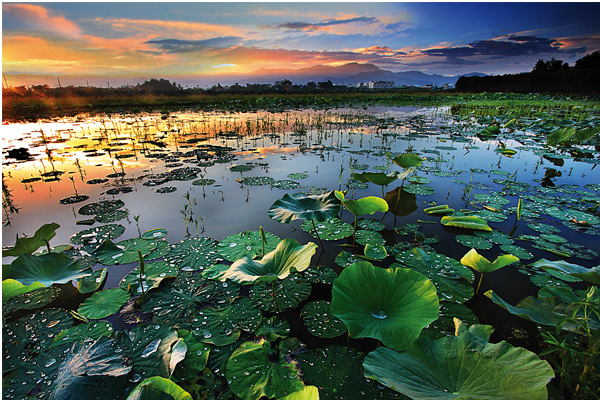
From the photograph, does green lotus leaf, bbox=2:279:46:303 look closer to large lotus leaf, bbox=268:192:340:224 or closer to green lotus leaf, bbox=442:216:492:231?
large lotus leaf, bbox=268:192:340:224

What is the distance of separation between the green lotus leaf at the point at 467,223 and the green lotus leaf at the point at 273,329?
2.02m

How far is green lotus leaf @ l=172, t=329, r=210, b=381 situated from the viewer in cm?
121

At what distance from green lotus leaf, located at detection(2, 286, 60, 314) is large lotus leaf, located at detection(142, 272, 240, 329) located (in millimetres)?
719

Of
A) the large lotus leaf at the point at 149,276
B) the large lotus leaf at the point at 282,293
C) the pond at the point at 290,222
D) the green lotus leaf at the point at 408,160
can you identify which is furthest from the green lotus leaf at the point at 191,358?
the green lotus leaf at the point at 408,160

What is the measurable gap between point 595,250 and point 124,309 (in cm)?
392

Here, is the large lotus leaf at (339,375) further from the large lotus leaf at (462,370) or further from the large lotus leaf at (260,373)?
the large lotus leaf at (462,370)

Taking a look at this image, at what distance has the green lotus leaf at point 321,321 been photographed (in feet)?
4.88

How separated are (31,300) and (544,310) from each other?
3.27m

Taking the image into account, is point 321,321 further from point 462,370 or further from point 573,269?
point 573,269

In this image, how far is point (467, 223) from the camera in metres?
2.47

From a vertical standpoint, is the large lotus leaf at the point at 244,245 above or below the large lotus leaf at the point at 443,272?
above

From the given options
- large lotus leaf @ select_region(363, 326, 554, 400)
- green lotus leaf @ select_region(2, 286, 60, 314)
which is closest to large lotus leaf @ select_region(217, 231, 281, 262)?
green lotus leaf @ select_region(2, 286, 60, 314)

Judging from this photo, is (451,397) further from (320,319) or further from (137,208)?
(137,208)

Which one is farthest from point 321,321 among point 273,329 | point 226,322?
point 226,322
